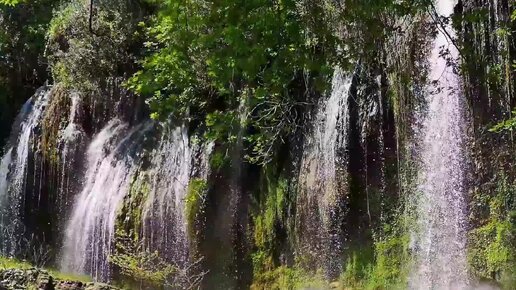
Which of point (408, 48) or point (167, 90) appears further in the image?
point (167, 90)

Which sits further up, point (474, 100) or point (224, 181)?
point (474, 100)

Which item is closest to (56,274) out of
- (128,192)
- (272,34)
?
(128,192)

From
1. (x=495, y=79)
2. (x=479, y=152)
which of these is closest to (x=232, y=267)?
(x=479, y=152)

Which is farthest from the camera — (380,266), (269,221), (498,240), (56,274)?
(56,274)

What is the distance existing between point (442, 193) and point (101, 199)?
6.17 meters

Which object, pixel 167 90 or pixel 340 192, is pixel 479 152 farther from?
pixel 167 90

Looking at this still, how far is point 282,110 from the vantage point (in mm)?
10438

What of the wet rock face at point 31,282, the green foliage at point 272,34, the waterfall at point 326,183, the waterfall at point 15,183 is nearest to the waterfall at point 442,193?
the waterfall at point 326,183

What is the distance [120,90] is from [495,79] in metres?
8.99

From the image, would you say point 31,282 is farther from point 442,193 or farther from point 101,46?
point 101,46

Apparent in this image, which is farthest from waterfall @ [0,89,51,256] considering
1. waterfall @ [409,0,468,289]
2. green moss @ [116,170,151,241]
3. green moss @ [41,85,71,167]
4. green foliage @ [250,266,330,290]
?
waterfall @ [409,0,468,289]

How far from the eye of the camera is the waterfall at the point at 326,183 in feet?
31.2

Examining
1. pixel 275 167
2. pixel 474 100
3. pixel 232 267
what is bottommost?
pixel 232 267

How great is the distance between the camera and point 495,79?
5770 millimetres
